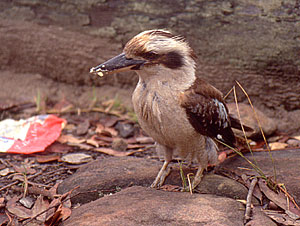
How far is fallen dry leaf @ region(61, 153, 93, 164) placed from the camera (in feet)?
14.0

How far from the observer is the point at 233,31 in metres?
4.70

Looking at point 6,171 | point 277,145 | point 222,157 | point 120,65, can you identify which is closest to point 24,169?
point 6,171

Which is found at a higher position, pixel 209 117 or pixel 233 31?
pixel 233 31

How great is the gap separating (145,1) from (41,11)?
4.21 ft

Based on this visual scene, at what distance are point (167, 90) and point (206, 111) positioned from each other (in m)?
0.40

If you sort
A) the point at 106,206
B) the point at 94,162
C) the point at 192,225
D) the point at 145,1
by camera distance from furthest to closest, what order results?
the point at 145,1, the point at 94,162, the point at 106,206, the point at 192,225

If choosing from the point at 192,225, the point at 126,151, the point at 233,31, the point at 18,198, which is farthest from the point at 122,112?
the point at 192,225

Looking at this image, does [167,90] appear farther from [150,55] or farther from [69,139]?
[69,139]

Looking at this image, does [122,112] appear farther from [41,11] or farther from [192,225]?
[192,225]

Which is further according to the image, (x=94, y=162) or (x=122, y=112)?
(x=122, y=112)

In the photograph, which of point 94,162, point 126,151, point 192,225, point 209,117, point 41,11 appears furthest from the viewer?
point 41,11

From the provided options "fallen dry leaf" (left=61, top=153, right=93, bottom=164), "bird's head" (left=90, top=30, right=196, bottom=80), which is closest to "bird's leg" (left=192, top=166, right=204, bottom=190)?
"bird's head" (left=90, top=30, right=196, bottom=80)

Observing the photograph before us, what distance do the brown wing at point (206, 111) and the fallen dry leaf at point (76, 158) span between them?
127 cm

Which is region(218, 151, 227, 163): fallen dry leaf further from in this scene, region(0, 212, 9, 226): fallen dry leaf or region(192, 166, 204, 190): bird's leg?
region(0, 212, 9, 226): fallen dry leaf
